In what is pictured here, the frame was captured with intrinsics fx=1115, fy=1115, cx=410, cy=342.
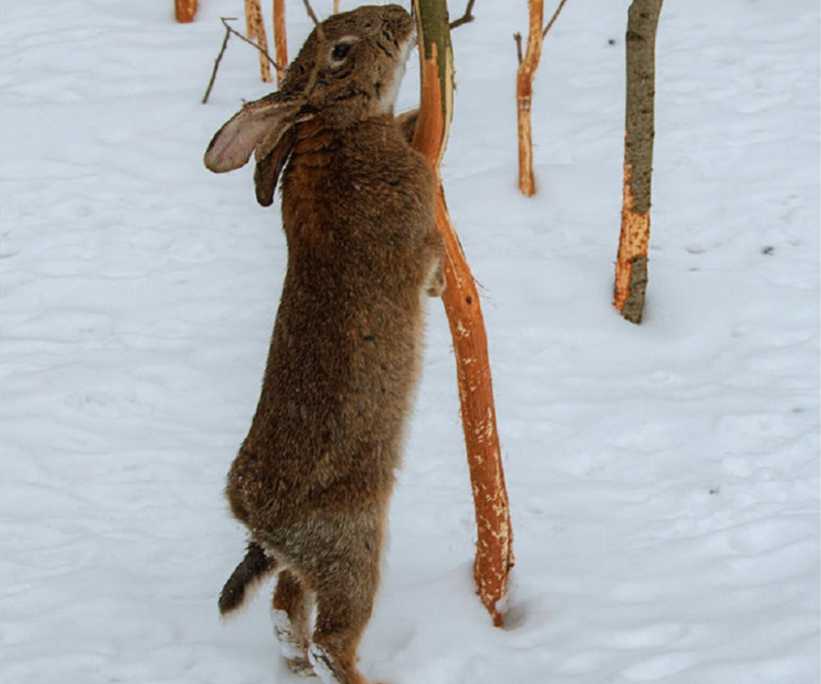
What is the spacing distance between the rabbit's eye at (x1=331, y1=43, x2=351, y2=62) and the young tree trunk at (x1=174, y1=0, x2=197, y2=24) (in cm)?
584

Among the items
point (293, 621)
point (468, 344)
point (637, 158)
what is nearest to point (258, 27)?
point (637, 158)

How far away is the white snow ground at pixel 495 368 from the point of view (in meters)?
3.96

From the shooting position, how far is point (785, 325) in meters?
5.60

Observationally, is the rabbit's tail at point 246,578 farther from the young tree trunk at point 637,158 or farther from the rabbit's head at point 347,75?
the young tree trunk at point 637,158

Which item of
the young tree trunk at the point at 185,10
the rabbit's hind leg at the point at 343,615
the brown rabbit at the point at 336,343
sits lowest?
the young tree trunk at the point at 185,10

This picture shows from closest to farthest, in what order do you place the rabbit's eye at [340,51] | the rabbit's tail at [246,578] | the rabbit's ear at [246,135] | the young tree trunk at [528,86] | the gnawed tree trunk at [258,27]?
the rabbit's ear at [246,135] < the rabbit's tail at [246,578] < the rabbit's eye at [340,51] < the young tree trunk at [528,86] < the gnawed tree trunk at [258,27]

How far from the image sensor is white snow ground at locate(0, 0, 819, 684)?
13.0 feet

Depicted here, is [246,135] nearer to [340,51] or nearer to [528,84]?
[340,51]

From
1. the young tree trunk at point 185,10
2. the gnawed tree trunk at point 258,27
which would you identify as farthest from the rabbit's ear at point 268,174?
the young tree trunk at point 185,10

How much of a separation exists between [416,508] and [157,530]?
110 centimetres

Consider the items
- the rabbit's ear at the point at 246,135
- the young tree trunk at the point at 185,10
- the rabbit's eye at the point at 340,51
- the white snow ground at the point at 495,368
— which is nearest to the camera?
the rabbit's ear at the point at 246,135

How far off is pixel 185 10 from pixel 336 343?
253 inches

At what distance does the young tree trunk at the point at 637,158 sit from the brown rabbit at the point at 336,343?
2264 mm

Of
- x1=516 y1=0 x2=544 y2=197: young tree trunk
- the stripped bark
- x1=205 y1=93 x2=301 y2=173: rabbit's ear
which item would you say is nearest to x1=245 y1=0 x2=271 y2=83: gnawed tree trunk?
the stripped bark
